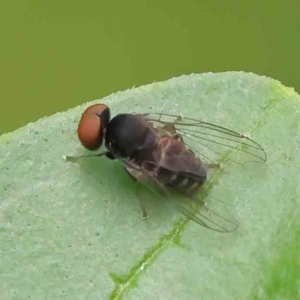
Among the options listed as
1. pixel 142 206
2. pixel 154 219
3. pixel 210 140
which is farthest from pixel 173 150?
pixel 154 219

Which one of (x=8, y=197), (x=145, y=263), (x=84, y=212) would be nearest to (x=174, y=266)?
(x=145, y=263)

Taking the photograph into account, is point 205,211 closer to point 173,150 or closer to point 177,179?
point 177,179

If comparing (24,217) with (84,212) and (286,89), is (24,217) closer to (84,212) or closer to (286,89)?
(84,212)

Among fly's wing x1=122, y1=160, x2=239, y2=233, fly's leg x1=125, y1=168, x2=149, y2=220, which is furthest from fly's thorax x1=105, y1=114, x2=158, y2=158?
fly's wing x1=122, y1=160, x2=239, y2=233

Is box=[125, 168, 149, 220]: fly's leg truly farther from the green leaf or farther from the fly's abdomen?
the fly's abdomen

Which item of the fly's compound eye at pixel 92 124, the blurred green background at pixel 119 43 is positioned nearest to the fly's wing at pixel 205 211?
the fly's compound eye at pixel 92 124

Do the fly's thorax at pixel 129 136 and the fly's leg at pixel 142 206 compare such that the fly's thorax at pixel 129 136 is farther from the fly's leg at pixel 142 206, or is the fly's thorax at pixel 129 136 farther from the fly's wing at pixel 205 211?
the fly's wing at pixel 205 211
